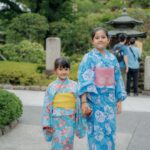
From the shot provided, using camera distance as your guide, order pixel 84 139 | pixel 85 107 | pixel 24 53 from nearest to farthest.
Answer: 1. pixel 85 107
2. pixel 84 139
3. pixel 24 53

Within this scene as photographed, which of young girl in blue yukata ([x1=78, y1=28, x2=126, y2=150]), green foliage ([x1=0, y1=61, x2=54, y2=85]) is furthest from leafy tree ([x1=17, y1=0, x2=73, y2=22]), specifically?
young girl in blue yukata ([x1=78, y1=28, x2=126, y2=150])

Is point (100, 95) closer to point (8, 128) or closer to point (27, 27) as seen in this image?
point (8, 128)

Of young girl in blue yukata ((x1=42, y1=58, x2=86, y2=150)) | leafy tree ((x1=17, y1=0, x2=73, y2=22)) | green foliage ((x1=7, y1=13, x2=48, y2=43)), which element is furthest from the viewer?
leafy tree ((x1=17, y1=0, x2=73, y2=22))

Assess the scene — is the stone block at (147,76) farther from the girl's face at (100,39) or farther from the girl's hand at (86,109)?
the girl's hand at (86,109)

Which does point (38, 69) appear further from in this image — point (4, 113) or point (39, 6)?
point (39, 6)

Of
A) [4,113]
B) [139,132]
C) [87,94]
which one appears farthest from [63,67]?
[139,132]

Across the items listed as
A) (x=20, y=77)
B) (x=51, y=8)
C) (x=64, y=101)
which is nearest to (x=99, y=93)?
(x=64, y=101)

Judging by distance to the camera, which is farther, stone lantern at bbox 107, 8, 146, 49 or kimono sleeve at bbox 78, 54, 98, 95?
stone lantern at bbox 107, 8, 146, 49

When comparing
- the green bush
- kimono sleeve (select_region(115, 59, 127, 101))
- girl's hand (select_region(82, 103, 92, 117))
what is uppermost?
kimono sleeve (select_region(115, 59, 127, 101))

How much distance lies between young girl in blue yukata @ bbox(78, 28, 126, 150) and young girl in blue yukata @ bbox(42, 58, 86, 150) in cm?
20

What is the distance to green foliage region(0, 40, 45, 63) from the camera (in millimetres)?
19406

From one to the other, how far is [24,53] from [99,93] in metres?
14.7

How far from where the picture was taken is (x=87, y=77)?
534 cm

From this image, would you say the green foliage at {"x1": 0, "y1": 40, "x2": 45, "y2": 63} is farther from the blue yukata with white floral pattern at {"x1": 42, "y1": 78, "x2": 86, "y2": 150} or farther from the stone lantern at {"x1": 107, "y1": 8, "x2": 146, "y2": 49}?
the blue yukata with white floral pattern at {"x1": 42, "y1": 78, "x2": 86, "y2": 150}
